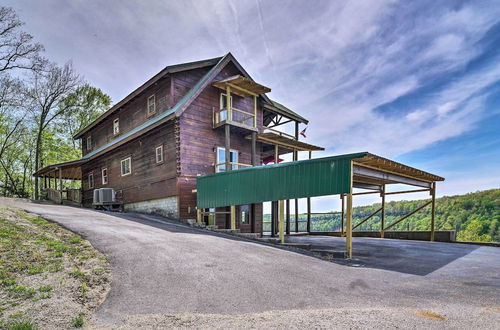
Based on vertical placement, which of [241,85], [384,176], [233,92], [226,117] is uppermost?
[241,85]

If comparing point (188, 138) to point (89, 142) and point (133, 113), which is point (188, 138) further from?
point (89, 142)

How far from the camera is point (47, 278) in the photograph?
5.36 meters

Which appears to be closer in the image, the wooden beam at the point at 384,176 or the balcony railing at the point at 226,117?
the wooden beam at the point at 384,176

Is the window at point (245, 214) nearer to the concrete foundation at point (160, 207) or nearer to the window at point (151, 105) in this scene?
the concrete foundation at point (160, 207)

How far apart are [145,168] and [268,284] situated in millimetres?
13931

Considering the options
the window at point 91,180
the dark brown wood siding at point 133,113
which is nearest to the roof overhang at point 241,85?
the dark brown wood siding at point 133,113

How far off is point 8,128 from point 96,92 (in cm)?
1003

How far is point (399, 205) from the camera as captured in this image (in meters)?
37.2

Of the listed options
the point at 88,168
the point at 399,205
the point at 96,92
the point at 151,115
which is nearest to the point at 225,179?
the point at 151,115

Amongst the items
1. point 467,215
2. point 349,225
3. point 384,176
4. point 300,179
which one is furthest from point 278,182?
point 467,215

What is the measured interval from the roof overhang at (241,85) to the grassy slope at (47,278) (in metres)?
10.8

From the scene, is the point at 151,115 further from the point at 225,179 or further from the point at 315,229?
the point at 315,229

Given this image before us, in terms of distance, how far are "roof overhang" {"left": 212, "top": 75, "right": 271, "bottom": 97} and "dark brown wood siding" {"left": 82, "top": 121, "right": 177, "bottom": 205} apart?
12.1ft

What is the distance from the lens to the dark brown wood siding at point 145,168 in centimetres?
1585
